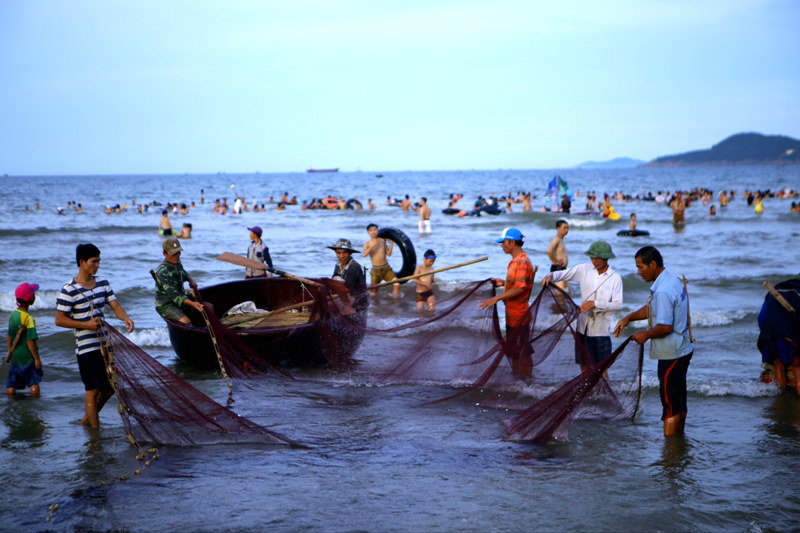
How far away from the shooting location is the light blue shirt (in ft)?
18.5

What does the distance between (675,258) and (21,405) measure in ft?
68.1

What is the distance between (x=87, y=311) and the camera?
6082 millimetres

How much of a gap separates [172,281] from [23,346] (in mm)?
1719

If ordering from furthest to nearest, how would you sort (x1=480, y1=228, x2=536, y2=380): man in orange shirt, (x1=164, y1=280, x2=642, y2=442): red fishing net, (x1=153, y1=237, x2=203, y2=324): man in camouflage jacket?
(x1=153, y1=237, x2=203, y2=324): man in camouflage jacket, (x1=480, y1=228, x2=536, y2=380): man in orange shirt, (x1=164, y1=280, x2=642, y2=442): red fishing net

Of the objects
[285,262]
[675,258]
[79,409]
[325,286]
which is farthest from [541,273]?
[79,409]

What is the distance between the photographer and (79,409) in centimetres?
780

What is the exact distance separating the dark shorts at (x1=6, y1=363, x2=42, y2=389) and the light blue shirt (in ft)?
21.7

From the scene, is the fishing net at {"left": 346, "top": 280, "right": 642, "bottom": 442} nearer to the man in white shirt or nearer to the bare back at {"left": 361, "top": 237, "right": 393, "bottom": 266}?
the man in white shirt

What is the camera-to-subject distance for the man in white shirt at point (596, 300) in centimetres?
694

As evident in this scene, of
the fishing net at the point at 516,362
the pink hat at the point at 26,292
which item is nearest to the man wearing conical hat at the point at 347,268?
the fishing net at the point at 516,362

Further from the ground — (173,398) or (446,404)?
(173,398)

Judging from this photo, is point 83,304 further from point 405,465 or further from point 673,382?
point 673,382

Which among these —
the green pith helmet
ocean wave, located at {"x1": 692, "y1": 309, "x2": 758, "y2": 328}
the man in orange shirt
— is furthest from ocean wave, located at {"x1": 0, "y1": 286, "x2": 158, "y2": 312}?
ocean wave, located at {"x1": 692, "y1": 309, "x2": 758, "y2": 328}

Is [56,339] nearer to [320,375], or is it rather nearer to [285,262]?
[320,375]
